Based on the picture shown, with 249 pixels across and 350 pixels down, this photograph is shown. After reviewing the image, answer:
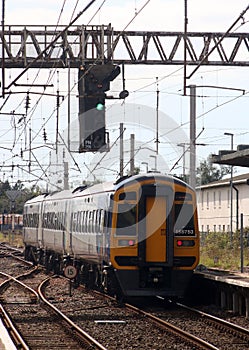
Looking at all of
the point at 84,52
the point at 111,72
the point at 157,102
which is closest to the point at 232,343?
the point at 111,72

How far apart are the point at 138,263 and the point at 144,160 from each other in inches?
1538

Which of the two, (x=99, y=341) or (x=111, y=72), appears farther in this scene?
(x=111, y=72)

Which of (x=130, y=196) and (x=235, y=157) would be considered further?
(x=130, y=196)

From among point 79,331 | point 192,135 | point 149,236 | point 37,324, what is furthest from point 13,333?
point 192,135

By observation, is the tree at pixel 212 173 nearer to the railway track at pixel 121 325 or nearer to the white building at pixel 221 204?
the white building at pixel 221 204

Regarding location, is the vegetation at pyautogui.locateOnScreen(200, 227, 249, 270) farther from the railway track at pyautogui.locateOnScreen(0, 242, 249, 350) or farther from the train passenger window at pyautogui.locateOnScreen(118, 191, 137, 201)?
the train passenger window at pyautogui.locateOnScreen(118, 191, 137, 201)

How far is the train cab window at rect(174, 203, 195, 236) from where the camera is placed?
19.5 m

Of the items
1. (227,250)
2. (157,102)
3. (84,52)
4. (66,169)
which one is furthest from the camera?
(66,169)

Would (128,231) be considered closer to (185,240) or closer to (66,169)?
(185,240)

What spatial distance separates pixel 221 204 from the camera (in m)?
70.0

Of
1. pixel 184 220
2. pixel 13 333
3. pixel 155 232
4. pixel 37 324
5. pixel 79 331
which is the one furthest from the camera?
pixel 184 220

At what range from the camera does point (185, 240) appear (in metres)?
19.6

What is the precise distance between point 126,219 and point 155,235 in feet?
2.38

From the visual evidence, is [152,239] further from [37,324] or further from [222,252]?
[222,252]
